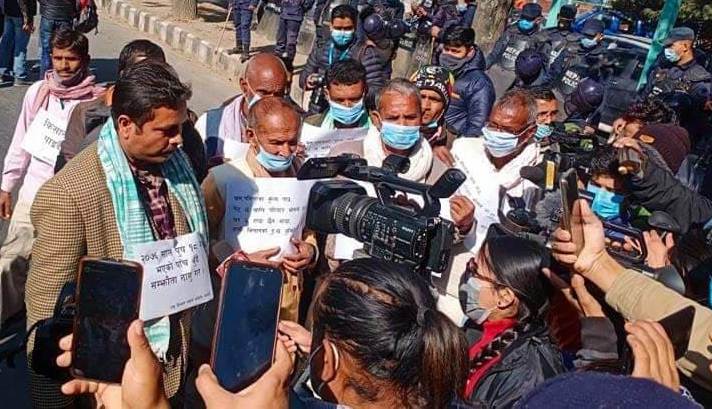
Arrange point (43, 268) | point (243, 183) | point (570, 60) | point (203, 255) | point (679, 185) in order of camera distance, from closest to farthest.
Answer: point (43, 268), point (203, 255), point (243, 183), point (679, 185), point (570, 60)

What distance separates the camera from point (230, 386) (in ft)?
4.79

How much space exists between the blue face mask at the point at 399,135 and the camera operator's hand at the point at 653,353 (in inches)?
67.6

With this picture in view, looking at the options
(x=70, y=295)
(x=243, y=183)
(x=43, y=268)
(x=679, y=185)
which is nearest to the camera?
(x=70, y=295)

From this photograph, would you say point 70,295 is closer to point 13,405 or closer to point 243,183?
point 243,183

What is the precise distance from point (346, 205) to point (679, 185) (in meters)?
1.97

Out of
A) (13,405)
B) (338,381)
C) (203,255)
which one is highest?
(338,381)

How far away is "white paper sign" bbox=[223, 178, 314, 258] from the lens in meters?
2.62

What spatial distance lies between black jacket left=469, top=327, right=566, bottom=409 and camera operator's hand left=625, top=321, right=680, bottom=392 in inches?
15.9

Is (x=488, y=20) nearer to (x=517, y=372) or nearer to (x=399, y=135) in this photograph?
(x=399, y=135)

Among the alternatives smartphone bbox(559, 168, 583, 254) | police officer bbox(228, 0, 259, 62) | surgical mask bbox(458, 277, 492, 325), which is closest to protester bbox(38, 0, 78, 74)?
police officer bbox(228, 0, 259, 62)

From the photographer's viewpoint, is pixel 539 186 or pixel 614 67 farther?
pixel 614 67

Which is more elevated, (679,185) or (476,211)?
(679,185)

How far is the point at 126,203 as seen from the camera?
2.07 metres

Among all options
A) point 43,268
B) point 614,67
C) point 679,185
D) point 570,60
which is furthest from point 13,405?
point 614,67
